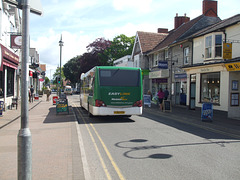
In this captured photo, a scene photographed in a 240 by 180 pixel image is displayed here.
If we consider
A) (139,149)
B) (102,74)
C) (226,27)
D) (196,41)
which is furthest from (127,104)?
(196,41)

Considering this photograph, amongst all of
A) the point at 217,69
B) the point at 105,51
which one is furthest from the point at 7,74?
the point at 105,51

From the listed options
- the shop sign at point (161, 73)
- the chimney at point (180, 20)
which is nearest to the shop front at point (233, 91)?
the shop sign at point (161, 73)

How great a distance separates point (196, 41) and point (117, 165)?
1735 centimetres

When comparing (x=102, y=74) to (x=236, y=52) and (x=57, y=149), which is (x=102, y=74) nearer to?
(x=57, y=149)

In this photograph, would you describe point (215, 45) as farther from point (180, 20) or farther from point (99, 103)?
point (180, 20)

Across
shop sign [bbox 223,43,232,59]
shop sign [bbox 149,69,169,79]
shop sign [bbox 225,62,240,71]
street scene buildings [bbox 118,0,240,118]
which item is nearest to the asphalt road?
shop sign [bbox 225,62,240,71]

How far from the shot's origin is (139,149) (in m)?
7.48

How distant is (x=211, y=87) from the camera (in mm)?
18875

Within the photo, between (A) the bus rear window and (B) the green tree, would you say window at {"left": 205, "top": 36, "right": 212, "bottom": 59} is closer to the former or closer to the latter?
(A) the bus rear window

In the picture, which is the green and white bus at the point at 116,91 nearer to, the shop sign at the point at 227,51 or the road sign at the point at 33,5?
the shop sign at the point at 227,51

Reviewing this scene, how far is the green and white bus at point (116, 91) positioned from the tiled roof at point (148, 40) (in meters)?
21.0

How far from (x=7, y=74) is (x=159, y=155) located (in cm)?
1787

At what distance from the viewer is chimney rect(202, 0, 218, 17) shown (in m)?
25.9

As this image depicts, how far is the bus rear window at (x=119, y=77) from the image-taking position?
13148mm
